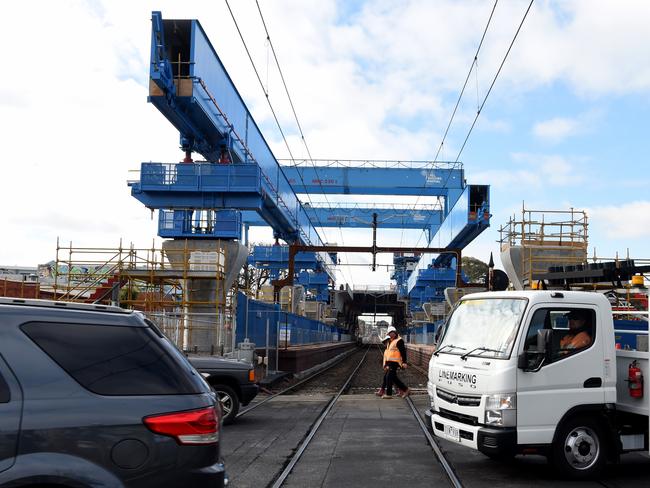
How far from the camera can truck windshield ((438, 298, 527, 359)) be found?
821 cm

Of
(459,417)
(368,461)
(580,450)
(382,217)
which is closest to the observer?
(580,450)

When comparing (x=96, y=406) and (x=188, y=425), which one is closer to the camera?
(x=96, y=406)

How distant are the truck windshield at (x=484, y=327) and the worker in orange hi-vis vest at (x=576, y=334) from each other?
62cm

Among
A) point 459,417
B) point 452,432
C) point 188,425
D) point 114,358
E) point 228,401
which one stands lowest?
point 228,401

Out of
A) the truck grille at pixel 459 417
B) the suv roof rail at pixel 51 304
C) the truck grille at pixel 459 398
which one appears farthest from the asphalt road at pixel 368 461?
the suv roof rail at pixel 51 304

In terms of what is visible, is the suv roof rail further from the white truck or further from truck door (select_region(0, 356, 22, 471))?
the white truck

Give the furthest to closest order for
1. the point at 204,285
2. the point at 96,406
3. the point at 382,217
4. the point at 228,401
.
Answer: the point at 382,217 < the point at 204,285 < the point at 228,401 < the point at 96,406

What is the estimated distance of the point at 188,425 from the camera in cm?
419

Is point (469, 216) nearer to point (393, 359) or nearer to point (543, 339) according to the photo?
point (393, 359)

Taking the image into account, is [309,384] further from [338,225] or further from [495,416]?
[338,225]

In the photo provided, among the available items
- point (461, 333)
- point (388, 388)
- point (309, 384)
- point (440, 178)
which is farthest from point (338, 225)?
point (461, 333)

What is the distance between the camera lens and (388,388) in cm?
1744

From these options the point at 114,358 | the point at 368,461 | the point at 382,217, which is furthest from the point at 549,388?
the point at 382,217

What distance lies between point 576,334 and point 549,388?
802 millimetres
